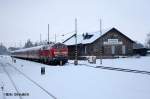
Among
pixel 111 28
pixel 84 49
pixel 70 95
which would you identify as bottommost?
pixel 70 95

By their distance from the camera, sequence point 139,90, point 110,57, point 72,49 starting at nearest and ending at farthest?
point 139,90 < point 110,57 < point 72,49

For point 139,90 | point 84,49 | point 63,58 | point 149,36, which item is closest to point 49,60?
point 63,58

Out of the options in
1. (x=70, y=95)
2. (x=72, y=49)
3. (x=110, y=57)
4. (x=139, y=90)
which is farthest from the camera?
(x=72, y=49)

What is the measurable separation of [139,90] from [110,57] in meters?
44.7

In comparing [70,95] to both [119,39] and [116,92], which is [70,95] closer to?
[116,92]

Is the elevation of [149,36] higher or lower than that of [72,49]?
higher

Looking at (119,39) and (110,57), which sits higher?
(119,39)

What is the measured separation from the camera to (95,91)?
13.5 metres

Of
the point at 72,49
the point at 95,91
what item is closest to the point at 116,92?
the point at 95,91

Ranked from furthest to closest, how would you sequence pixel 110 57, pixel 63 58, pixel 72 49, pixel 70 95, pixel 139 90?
pixel 72 49
pixel 110 57
pixel 63 58
pixel 139 90
pixel 70 95

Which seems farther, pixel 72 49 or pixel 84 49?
pixel 72 49

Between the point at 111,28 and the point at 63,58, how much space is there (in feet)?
77.8

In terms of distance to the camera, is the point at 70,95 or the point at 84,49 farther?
the point at 84,49

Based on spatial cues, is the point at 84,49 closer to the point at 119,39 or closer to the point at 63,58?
the point at 119,39
